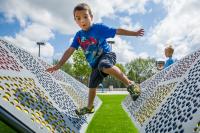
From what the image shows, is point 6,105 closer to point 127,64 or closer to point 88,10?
point 88,10

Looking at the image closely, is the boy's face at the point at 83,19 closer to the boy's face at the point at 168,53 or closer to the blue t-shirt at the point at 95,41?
the blue t-shirt at the point at 95,41

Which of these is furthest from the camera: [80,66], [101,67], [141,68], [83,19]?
[141,68]

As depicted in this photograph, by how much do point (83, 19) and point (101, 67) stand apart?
80 centimetres

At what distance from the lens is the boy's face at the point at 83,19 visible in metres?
4.33

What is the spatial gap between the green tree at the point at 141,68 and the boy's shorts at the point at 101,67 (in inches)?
3822

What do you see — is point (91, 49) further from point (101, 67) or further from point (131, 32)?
point (131, 32)

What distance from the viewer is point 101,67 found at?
166 inches

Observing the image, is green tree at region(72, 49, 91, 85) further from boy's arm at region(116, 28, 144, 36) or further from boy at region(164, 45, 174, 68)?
boy's arm at region(116, 28, 144, 36)

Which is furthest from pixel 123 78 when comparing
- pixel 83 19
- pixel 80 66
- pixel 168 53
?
pixel 80 66

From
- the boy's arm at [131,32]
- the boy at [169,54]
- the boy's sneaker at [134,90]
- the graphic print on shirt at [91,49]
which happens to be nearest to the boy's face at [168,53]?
the boy at [169,54]

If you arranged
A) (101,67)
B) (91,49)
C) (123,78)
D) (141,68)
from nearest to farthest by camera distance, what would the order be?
1. (101,67)
2. (123,78)
3. (91,49)
4. (141,68)

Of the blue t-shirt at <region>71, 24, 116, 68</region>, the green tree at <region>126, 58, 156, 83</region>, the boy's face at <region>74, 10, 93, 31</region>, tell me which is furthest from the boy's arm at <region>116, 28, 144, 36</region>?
the green tree at <region>126, 58, 156, 83</region>

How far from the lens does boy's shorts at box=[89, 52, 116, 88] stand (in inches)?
167

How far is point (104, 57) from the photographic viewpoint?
14.6 ft
